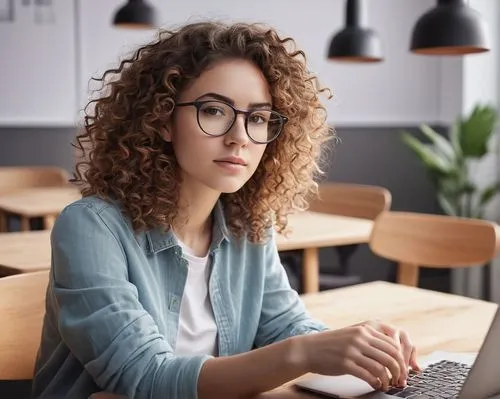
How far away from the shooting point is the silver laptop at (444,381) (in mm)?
1040

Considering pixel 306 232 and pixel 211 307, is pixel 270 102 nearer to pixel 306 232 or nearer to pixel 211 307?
pixel 211 307

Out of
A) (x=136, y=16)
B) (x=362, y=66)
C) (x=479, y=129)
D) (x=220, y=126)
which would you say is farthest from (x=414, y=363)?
(x=362, y=66)

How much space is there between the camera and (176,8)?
16.6ft

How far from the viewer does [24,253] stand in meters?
2.50

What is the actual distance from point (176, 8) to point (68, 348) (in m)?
3.98

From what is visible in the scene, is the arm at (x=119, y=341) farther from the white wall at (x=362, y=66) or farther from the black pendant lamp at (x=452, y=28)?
the white wall at (x=362, y=66)

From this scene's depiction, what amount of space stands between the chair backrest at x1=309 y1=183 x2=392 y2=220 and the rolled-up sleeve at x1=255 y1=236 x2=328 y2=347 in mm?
2200

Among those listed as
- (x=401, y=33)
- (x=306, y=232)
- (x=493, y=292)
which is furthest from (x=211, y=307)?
(x=401, y=33)

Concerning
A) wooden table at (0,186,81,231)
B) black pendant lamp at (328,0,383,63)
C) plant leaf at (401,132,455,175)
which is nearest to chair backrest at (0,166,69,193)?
wooden table at (0,186,81,231)

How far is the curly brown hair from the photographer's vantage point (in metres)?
1.38

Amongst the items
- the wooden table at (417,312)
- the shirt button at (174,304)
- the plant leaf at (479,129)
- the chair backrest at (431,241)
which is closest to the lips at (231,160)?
the shirt button at (174,304)

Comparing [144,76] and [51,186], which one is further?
[51,186]

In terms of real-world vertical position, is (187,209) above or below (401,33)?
below

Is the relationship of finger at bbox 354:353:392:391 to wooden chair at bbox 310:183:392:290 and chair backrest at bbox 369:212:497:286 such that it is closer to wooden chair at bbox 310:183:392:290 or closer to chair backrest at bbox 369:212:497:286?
chair backrest at bbox 369:212:497:286
